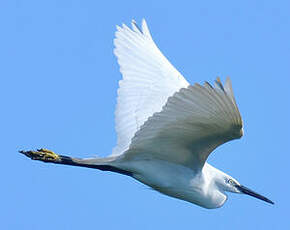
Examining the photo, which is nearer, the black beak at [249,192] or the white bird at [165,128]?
the white bird at [165,128]

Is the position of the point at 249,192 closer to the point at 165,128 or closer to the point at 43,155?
the point at 165,128

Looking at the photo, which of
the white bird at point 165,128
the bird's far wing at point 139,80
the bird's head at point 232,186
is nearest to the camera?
the white bird at point 165,128

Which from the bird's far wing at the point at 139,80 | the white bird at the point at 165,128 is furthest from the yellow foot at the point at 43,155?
the bird's far wing at the point at 139,80

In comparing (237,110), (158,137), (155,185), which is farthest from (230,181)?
(237,110)

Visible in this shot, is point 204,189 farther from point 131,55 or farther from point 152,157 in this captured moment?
point 131,55

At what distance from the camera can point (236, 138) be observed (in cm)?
557

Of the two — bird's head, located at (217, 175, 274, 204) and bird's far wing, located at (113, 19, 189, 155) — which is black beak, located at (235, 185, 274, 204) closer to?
bird's head, located at (217, 175, 274, 204)

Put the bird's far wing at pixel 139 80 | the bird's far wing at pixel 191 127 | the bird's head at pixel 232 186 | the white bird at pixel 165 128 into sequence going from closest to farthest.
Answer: the bird's far wing at pixel 191 127 < the white bird at pixel 165 128 < the bird's head at pixel 232 186 < the bird's far wing at pixel 139 80

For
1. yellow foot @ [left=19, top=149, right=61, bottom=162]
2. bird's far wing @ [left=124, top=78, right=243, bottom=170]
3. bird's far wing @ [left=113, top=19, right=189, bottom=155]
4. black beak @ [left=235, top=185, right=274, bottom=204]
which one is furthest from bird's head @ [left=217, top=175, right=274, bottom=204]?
yellow foot @ [left=19, top=149, right=61, bottom=162]

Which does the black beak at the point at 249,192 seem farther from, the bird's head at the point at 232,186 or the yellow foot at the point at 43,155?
the yellow foot at the point at 43,155

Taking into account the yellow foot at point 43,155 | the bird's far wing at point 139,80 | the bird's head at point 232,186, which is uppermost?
the bird's far wing at point 139,80

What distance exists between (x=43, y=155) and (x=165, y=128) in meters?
1.73

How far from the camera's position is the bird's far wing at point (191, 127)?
5051mm

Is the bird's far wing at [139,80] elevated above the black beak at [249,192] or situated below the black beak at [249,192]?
above
